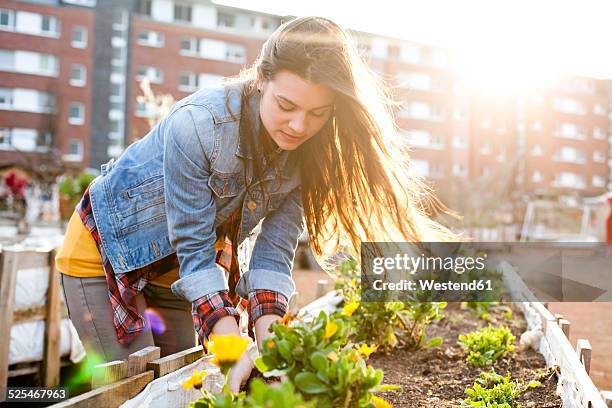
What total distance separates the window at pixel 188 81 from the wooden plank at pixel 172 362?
32.7 m

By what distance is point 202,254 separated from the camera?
1780 mm

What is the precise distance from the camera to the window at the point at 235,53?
3509 centimetres

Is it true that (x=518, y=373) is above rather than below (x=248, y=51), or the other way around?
below

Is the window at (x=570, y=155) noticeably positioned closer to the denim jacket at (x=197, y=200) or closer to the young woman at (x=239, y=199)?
the young woman at (x=239, y=199)

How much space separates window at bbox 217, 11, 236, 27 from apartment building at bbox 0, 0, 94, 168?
6869 millimetres

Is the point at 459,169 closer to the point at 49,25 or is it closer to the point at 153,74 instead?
the point at 153,74

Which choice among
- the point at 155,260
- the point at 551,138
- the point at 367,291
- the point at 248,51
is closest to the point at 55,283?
the point at 367,291

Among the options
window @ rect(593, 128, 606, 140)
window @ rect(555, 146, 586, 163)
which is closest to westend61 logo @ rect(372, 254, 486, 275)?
window @ rect(555, 146, 586, 163)

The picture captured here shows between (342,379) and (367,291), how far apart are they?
76.6 inches

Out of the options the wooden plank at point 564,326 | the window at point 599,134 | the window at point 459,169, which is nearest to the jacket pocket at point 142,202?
the wooden plank at point 564,326

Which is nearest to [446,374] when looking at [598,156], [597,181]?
[597,181]

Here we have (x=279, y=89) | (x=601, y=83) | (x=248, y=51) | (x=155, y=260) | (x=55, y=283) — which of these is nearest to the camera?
(x=279, y=89)

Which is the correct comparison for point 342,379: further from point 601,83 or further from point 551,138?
point 601,83

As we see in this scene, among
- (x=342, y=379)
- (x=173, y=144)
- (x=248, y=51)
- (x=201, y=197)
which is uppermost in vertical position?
(x=248, y=51)
